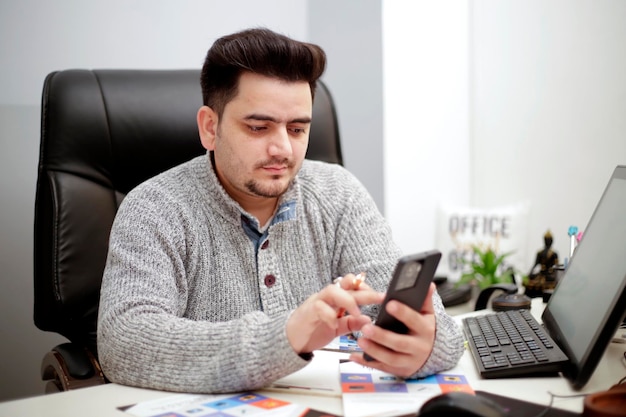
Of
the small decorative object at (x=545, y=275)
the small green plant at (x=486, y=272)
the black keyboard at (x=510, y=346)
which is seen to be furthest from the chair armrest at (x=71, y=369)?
the small green plant at (x=486, y=272)

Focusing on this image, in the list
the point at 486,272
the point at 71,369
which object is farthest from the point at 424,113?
the point at 71,369

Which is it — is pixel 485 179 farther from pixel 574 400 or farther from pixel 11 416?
pixel 11 416

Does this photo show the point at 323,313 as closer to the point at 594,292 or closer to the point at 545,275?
the point at 594,292

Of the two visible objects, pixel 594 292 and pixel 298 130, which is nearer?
pixel 594 292

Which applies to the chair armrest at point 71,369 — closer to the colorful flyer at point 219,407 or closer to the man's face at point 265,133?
the colorful flyer at point 219,407

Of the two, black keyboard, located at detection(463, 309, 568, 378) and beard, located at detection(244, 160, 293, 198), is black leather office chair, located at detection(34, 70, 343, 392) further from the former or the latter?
black keyboard, located at detection(463, 309, 568, 378)

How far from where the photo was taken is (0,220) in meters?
2.01

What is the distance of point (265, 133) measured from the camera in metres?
1.33

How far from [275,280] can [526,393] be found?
57 centimetres

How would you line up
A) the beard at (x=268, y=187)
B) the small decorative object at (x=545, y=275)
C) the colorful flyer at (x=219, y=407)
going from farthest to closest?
the small decorative object at (x=545, y=275) → the beard at (x=268, y=187) → the colorful flyer at (x=219, y=407)

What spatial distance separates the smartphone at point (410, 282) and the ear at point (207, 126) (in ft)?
2.02

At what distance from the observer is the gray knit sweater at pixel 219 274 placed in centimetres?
104

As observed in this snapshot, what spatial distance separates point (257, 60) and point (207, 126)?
20 centimetres

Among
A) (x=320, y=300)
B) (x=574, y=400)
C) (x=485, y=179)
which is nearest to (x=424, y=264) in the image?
(x=320, y=300)
